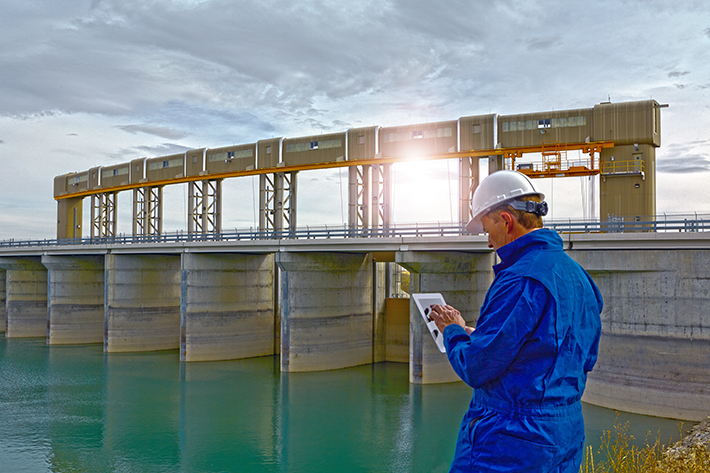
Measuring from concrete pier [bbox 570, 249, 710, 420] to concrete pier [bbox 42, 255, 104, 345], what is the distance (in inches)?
1196

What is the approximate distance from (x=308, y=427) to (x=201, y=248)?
14.1 m

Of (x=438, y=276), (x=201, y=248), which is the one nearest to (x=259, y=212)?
(x=201, y=248)

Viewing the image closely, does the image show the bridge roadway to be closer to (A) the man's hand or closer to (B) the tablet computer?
(B) the tablet computer

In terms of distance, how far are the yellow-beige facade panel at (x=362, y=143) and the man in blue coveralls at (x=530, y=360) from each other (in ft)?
88.3

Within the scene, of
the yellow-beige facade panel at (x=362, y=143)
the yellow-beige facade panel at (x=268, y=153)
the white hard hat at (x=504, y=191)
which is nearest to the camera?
the white hard hat at (x=504, y=191)

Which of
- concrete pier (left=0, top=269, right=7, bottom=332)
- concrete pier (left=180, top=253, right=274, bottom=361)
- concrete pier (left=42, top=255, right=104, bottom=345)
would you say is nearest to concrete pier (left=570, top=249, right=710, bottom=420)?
concrete pier (left=180, top=253, right=274, bottom=361)

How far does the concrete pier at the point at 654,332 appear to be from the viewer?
1683cm

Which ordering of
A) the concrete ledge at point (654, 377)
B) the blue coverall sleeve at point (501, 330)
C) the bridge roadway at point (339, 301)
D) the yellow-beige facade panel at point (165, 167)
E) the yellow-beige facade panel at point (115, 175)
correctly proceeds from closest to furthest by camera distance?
the blue coverall sleeve at point (501, 330), the concrete ledge at point (654, 377), the bridge roadway at point (339, 301), the yellow-beige facade panel at point (165, 167), the yellow-beige facade panel at point (115, 175)

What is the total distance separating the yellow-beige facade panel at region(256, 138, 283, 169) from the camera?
106ft

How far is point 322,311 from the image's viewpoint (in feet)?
89.8

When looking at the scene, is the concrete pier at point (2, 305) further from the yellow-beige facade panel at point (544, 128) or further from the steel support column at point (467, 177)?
the yellow-beige facade panel at point (544, 128)

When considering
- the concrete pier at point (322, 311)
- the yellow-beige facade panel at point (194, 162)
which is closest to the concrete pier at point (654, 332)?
the concrete pier at point (322, 311)

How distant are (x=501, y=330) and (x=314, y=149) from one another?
2914 cm

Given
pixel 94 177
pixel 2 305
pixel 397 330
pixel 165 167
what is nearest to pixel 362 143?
pixel 397 330
